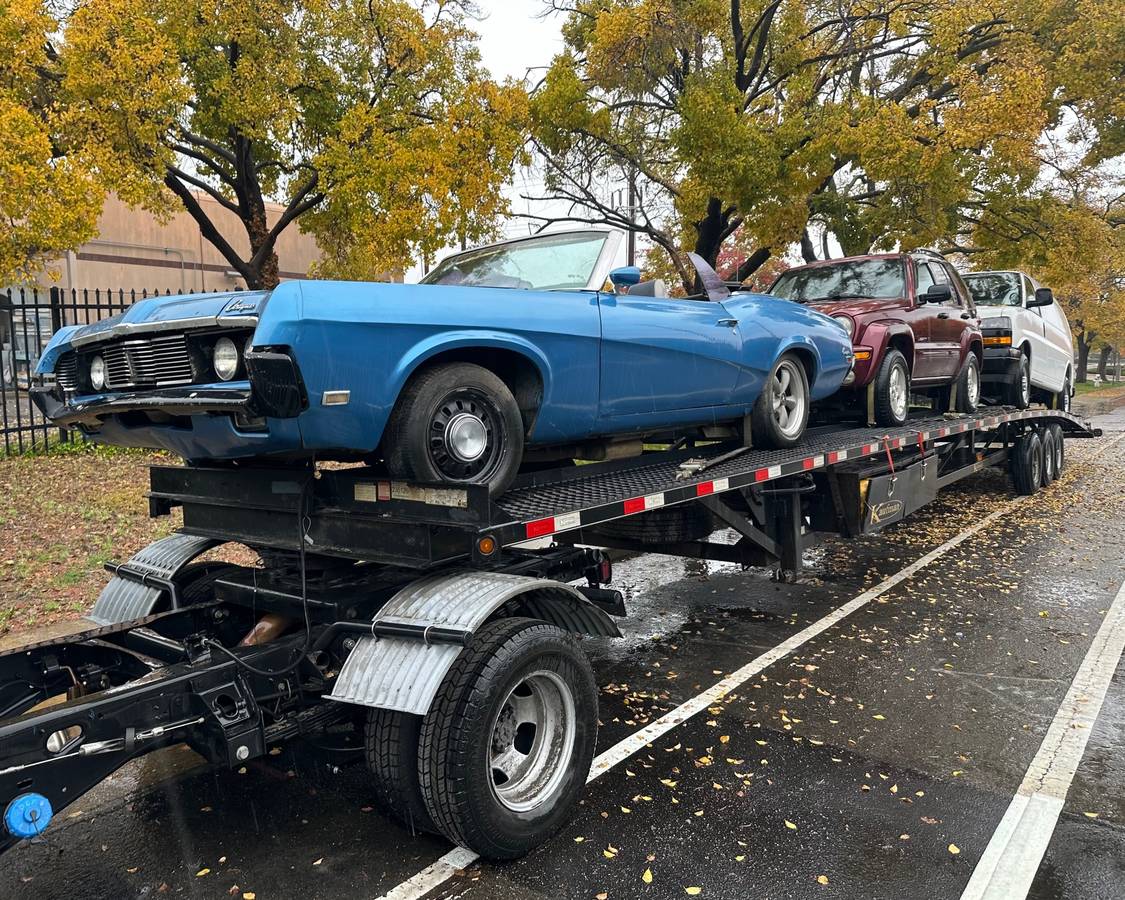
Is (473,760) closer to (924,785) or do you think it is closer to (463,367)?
(463,367)

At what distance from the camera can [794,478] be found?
5930 mm

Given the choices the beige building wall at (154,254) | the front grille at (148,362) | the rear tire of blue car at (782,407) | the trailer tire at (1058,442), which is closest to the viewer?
the front grille at (148,362)

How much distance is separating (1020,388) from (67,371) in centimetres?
1059

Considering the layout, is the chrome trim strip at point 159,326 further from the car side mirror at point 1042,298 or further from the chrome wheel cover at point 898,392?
the car side mirror at point 1042,298

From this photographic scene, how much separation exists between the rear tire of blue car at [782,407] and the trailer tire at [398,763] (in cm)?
345

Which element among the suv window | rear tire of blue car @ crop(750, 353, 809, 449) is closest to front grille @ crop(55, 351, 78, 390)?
rear tire of blue car @ crop(750, 353, 809, 449)

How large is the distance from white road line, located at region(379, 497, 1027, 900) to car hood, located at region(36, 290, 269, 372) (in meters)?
2.04

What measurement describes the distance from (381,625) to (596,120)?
13.3 meters

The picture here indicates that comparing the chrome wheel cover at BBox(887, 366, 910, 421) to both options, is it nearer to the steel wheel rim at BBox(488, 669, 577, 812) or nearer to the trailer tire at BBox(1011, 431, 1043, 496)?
the trailer tire at BBox(1011, 431, 1043, 496)

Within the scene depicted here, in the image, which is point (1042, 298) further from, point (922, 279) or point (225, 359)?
point (225, 359)

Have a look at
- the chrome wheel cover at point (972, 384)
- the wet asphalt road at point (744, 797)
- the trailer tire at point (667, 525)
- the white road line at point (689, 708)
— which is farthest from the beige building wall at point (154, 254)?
the wet asphalt road at point (744, 797)

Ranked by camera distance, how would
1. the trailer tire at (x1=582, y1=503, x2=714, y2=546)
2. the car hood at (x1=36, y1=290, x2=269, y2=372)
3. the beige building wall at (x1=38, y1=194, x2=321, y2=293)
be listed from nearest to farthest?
the car hood at (x1=36, y1=290, x2=269, y2=372), the trailer tire at (x1=582, y1=503, x2=714, y2=546), the beige building wall at (x1=38, y1=194, x2=321, y2=293)

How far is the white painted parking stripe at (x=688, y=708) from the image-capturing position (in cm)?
303

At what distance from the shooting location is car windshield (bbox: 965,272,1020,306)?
11531 millimetres
